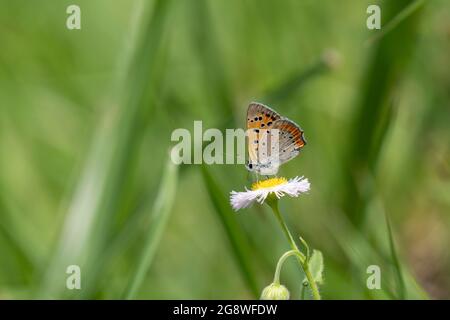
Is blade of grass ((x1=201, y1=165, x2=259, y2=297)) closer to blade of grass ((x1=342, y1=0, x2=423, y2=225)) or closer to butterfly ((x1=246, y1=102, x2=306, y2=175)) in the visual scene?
butterfly ((x1=246, y1=102, x2=306, y2=175))

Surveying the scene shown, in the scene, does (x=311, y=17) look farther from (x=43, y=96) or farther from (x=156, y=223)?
(x=156, y=223)

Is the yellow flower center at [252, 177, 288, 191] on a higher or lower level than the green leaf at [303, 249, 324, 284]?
higher

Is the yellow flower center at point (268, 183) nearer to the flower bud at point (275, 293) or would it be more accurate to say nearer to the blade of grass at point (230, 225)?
the flower bud at point (275, 293)

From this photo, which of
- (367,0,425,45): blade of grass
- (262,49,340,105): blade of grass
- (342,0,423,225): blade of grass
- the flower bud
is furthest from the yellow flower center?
(342,0,423,225): blade of grass

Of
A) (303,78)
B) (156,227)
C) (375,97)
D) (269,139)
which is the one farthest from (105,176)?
(375,97)

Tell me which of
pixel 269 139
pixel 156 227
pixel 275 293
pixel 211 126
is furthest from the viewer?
pixel 211 126

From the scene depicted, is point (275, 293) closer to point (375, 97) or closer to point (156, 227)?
point (156, 227)
